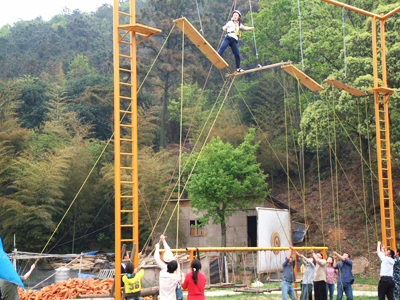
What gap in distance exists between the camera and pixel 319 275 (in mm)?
9992

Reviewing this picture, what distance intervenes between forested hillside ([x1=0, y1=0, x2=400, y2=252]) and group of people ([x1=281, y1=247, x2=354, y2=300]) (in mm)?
4389

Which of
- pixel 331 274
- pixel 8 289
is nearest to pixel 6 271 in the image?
pixel 8 289

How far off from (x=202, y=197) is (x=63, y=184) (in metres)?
9.32

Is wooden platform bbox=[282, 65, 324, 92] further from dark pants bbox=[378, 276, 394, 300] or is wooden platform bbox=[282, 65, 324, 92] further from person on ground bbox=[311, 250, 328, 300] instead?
dark pants bbox=[378, 276, 394, 300]

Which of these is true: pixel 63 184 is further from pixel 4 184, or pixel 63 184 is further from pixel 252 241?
Result: pixel 252 241

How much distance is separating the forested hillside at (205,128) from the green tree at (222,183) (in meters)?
1.88

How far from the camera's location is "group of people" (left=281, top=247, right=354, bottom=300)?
9.71m

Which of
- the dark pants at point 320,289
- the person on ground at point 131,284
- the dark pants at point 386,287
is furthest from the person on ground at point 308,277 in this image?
the person on ground at point 131,284

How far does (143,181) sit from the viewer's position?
91.5ft

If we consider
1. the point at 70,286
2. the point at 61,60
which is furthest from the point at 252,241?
the point at 61,60

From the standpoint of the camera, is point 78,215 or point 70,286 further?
point 78,215

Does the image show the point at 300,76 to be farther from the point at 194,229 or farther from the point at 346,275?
the point at 194,229

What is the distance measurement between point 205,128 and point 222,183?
35.3 ft

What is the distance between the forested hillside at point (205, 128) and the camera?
877 inches
